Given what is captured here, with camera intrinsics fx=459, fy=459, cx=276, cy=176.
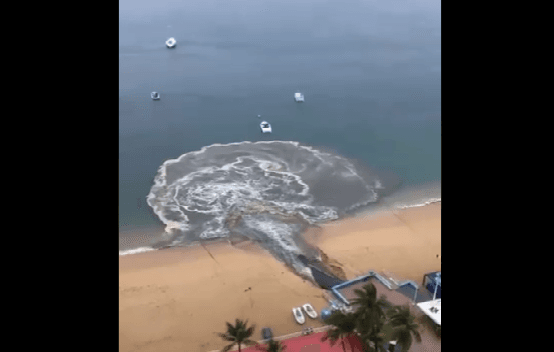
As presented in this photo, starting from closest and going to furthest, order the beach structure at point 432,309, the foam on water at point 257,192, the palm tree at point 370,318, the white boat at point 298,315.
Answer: the palm tree at point 370,318
the beach structure at point 432,309
the white boat at point 298,315
the foam on water at point 257,192

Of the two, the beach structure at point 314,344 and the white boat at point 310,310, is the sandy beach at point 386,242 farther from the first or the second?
the beach structure at point 314,344

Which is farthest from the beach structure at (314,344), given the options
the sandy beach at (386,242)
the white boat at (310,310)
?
the sandy beach at (386,242)

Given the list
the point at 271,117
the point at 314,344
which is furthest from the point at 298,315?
the point at 271,117

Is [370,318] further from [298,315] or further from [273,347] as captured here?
[298,315]

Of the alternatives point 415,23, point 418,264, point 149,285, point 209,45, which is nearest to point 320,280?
point 418,264

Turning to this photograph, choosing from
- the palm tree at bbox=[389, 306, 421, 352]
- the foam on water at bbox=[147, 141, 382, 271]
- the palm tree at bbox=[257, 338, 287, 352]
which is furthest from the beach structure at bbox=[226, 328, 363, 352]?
the foam on water at bbox=[147, 141, 382, 271]

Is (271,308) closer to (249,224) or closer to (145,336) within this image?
(145,336)
